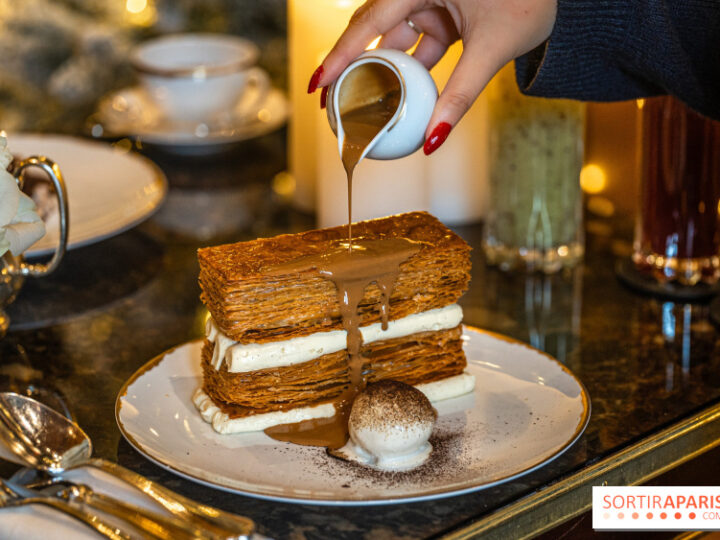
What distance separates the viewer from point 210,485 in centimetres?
88

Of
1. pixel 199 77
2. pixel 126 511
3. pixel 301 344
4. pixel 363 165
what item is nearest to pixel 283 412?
pixel 301 344

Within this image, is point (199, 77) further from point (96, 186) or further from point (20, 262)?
point (20, 262)

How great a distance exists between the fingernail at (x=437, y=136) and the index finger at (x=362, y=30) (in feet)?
0.50

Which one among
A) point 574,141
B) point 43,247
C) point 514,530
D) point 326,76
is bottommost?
point 514,530

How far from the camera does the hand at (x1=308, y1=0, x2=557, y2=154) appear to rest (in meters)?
1.00

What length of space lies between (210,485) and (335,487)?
0.36ft

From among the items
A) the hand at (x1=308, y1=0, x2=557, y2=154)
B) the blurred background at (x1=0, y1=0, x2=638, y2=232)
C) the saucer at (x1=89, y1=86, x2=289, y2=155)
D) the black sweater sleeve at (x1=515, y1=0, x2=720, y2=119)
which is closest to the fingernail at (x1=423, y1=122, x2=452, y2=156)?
the hand at (x1=308, y1=0, x2=557, y2=154)

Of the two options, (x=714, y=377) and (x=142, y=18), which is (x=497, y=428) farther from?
(x=142, y=18)

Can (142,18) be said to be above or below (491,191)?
above

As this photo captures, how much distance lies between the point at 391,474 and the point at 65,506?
29 centimetres

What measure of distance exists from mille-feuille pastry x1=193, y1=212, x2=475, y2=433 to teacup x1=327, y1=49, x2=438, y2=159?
0.11m

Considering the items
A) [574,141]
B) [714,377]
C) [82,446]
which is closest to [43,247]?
[82,446]

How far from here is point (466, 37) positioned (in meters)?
1.03

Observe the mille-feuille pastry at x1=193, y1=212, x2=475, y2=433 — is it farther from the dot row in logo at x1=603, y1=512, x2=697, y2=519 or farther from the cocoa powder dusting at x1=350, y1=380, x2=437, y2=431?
the dot row in logo at x1=603, y1=512, x2=697, y2=519
